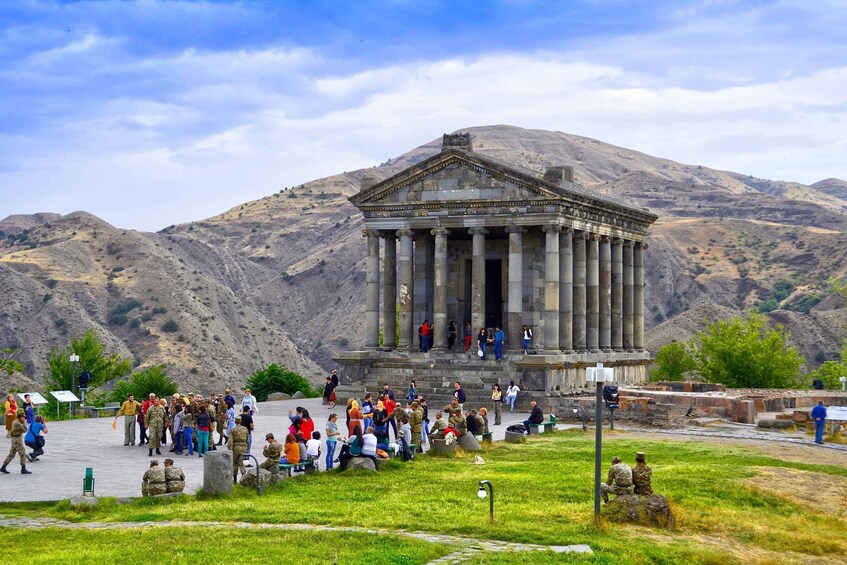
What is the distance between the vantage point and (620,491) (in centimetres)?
2250

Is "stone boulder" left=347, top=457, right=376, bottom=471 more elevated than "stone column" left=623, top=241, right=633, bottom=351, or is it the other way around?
"stone column" left=623, top=241, right=633, bottom=351

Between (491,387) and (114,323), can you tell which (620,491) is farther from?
(114,323)

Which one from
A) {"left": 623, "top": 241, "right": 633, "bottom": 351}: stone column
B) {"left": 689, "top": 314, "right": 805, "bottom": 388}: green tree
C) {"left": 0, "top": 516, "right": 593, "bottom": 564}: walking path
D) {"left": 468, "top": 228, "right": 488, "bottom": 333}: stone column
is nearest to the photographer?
{"left": 0, "top": 516, "right": 593, "bottom": 564}: walking path

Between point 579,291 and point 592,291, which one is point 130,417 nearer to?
point 579,291

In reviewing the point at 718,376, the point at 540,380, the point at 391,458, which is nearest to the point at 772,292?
the point at 718,376

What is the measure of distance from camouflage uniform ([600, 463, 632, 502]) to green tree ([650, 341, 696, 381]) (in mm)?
46993

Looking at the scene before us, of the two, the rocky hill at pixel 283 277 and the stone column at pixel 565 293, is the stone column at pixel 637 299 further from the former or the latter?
the rocky hill at pixel 283 277

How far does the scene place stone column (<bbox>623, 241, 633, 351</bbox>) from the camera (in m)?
58.4

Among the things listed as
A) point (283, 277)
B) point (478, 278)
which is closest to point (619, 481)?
point (478, 278)

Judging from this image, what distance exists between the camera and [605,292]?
5494cm

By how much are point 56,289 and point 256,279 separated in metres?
50.6

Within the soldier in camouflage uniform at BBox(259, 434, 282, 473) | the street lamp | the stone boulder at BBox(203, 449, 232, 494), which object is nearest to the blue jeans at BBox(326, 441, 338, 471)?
the soldier in camouflage uniform at BBox(259, 434, 282, 473)

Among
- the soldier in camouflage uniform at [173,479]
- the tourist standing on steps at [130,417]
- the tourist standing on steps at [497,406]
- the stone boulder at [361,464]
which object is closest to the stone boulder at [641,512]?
the stone boulder at [361,464]

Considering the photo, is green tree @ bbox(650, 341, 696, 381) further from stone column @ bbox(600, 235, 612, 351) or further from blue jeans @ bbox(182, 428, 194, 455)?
blue jeans @ bbox(182, 428, 194, 455)
